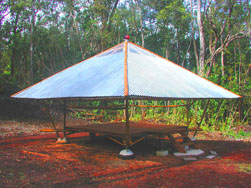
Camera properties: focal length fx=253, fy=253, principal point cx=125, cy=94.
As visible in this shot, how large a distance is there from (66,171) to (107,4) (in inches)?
618

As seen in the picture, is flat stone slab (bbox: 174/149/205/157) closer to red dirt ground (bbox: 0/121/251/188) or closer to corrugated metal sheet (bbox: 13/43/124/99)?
red dirt ground (bbox: 0/121/251/188)

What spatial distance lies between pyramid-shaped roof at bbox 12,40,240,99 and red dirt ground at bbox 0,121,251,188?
3.57 feet

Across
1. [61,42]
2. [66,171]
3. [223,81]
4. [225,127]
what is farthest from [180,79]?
[61,42]

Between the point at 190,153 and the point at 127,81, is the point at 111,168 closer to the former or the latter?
the point at 127,81

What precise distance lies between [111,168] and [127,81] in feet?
4.44

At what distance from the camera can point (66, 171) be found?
361 cm

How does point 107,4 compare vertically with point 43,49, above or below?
above

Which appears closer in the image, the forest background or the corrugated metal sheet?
the corrugated metal sheet

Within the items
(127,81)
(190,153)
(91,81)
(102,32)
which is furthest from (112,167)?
(102,32)

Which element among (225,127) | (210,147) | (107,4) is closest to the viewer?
Answer: (210,147)

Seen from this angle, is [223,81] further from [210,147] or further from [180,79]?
[180,79]

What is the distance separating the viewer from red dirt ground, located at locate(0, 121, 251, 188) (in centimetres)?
310

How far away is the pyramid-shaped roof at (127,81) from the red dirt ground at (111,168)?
42.8 inches

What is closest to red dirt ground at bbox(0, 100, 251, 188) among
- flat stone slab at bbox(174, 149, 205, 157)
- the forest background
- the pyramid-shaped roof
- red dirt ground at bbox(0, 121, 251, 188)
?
red dirt ground at bbox(0, 121, 251, 188)
